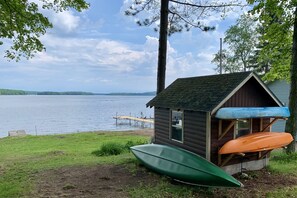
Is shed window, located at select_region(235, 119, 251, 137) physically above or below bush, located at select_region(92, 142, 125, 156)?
above

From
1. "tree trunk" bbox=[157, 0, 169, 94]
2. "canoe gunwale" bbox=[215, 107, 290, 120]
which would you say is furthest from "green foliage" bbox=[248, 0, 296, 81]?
"canoe gunwale" bbox=[215, 107, 290, 120]

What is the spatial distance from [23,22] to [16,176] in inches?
200

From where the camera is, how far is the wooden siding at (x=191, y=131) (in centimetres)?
757

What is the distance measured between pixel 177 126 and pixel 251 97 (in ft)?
8.96

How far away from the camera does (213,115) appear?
724 cm

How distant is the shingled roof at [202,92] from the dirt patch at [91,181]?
2611 mm

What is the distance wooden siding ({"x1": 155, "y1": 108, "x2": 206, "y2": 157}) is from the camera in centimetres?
757

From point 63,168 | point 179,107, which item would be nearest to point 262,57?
point 179,107

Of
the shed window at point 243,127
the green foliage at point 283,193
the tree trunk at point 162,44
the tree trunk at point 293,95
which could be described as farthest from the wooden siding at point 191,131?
the tree trunk at point 293,95

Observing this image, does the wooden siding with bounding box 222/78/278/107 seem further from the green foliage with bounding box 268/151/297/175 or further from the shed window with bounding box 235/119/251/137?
the green foliage with bounding box 268/151/297/175

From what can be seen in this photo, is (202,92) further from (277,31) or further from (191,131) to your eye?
(277,31)

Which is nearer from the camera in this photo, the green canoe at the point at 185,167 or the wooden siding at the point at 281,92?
the green canoe at the point at 185,167

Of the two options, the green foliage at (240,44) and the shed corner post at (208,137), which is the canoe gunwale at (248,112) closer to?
the shed corner post at (208,137)

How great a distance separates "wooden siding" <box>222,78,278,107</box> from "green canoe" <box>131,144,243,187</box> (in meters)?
2.01
